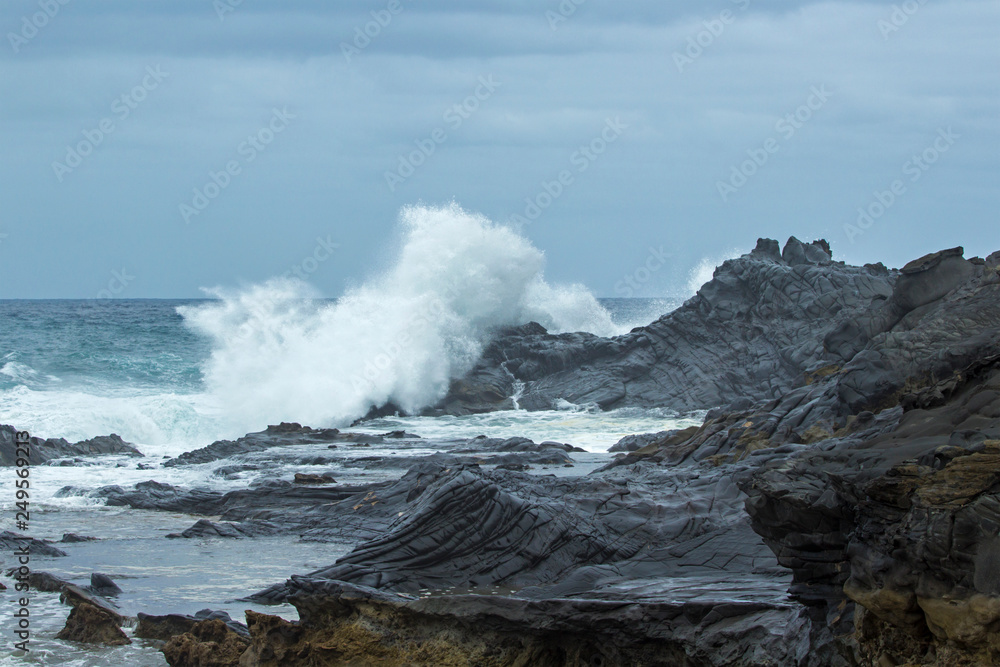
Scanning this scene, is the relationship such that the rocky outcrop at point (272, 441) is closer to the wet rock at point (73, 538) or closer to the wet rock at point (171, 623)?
the wet rock at point (73, 538)

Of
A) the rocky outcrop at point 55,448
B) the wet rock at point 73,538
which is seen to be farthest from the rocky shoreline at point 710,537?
the rocky outcrop at point 55,448

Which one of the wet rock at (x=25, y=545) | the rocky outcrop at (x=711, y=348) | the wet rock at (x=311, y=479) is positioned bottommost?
the wet rock at (x=25, y=545)

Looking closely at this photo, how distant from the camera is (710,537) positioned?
6.87 metres

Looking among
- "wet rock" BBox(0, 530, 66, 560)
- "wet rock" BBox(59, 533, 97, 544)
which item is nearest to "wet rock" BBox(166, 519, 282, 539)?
"wet rock" BBox(59, 533, 97, 544)

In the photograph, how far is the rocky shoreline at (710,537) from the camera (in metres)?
3.94

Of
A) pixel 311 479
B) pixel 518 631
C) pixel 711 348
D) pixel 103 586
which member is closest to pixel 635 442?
pixel 311 479

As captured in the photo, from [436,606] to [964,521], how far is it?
3.14 metres

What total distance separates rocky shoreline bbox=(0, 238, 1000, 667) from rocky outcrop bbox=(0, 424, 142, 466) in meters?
4.00

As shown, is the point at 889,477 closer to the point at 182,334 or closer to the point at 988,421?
the point at 988,421

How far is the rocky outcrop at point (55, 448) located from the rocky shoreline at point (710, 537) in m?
4.00

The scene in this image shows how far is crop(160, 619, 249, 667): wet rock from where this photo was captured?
606cm

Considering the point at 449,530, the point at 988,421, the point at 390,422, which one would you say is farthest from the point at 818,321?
the point at 988,421

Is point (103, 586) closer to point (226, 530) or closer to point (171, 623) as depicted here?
point (171, 623)

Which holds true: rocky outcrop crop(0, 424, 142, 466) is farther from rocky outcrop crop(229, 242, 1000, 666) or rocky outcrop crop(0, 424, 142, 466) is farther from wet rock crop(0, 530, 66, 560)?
rocky outcrop crop(229, 242, 1000, 666)
